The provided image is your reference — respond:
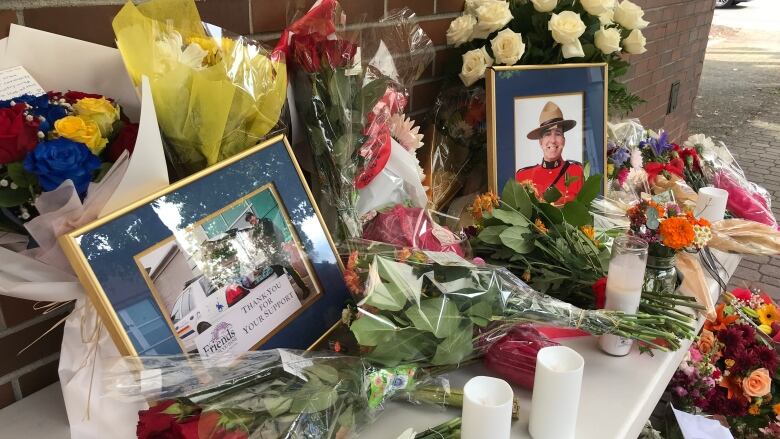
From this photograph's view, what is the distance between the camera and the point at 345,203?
1184 millimetres

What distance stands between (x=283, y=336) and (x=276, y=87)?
423 millimetres

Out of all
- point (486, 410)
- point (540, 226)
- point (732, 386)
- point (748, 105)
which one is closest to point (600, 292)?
point (540, 226)

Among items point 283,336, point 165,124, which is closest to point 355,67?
point 165,124

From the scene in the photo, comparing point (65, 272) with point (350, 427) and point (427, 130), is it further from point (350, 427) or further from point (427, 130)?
point (427, 130)

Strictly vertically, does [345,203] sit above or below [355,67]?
below

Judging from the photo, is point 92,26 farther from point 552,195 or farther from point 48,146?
point 552,195

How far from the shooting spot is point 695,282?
1.31 meters

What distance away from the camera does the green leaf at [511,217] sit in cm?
125

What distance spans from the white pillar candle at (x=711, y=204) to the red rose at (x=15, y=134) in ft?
5.10

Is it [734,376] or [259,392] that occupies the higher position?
[259,392]

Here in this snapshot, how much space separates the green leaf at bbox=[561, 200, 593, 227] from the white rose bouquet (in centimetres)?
48

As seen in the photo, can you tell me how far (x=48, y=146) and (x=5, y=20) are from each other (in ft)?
0.85

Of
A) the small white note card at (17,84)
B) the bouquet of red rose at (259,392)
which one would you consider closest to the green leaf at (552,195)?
the bouquet of red rose at (259,392)

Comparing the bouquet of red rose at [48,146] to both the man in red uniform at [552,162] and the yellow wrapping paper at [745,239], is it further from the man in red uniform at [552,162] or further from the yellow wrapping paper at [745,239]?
the yellow wrapping paper at [745,239]
